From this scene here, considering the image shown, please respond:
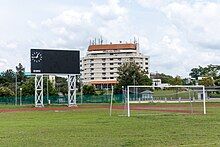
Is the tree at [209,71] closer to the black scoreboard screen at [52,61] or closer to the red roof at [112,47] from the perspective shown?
the red roof at [112,47]

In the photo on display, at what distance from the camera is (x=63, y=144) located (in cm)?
1516

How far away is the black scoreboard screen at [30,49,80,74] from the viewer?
219ft

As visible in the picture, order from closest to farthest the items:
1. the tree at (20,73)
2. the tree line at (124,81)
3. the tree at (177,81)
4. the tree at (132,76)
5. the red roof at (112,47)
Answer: the tree line at (124,81) < the tree at (132,76) < the tree at (177,81) < the tree at (20,73) < the red roof at (112,47)

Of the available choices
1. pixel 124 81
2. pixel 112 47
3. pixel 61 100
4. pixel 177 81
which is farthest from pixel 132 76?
pixel 112 47

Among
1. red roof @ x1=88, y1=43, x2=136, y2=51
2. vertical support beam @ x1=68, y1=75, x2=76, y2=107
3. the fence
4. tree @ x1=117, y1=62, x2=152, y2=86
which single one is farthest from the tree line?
red roof @ x1=88, y1=43, x2=136, y2=51

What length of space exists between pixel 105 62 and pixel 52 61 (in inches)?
4605

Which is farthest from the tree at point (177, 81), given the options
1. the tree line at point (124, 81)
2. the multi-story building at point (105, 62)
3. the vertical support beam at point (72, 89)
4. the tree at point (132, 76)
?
the vertical support beam at point (72, 89)

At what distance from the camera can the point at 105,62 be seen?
184 metres

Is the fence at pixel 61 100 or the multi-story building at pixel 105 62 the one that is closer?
the fence at pixel 61 100

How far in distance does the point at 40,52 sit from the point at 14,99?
29.6 m

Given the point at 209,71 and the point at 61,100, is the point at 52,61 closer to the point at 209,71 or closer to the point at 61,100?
the point at 61,100

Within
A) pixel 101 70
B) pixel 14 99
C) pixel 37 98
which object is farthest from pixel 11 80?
pixel 37 98

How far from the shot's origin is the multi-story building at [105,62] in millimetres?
182375

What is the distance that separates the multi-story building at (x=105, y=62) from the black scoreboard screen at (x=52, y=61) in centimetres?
11018
